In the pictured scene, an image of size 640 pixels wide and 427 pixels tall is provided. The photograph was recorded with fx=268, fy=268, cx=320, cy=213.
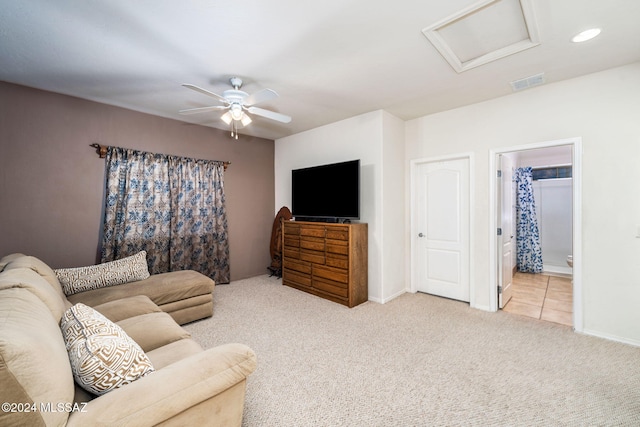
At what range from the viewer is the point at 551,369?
7.20 ft

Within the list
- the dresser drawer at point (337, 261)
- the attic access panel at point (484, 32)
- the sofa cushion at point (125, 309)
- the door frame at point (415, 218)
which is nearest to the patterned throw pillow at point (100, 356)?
the sofa cushion at point (125, 309)

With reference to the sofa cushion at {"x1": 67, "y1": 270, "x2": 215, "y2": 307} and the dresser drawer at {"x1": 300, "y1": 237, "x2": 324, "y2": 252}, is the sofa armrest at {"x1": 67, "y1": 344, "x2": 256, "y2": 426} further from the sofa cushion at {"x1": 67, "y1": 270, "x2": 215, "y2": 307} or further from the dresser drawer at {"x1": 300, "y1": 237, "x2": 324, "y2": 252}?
the dresser drawer at {"x1": 300, "y1": 237, "x2": 324, "y2": 252}

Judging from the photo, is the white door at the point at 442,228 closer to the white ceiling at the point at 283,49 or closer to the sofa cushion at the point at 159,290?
the white ceiling at the point at 283,49

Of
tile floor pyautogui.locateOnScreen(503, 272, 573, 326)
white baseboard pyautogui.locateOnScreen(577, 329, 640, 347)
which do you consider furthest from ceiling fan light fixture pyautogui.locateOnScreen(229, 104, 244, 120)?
white baseboard pyautogui.locateOnScreen(577, 329, 640, 347)

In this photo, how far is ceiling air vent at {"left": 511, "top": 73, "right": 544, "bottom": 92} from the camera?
2801mm

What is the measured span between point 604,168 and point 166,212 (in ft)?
17.5

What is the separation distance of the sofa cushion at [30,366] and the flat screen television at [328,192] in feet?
10.1

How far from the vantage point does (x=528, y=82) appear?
9.49 feet

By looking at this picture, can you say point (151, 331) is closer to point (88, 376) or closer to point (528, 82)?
point (88, 376)

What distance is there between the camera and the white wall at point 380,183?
12.3 ft

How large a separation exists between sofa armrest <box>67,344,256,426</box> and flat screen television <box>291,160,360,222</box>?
2.66 meters

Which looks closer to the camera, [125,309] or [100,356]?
[100,356]

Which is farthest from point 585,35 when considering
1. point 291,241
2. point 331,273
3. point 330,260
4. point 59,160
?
point 59,160

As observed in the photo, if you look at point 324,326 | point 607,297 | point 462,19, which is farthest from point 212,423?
point 607,297
